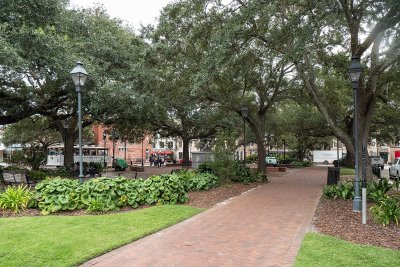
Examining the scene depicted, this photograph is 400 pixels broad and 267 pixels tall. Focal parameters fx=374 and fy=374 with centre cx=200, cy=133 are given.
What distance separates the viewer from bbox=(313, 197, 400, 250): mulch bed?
23.9ft

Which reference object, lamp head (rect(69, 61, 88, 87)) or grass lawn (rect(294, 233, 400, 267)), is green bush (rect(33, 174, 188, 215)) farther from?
grass lawn (rect(294, 233, 400, 267))

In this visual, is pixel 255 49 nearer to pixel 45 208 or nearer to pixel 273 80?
pixel 273 80

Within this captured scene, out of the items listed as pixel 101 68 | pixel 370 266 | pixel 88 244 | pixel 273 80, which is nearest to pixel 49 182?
pixel 88 244

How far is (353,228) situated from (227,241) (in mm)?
3074

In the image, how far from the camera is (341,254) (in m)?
6.21

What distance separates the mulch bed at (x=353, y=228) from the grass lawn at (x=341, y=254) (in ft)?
1.84

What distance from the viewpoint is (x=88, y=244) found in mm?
6723

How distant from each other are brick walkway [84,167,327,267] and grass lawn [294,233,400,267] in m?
0.23

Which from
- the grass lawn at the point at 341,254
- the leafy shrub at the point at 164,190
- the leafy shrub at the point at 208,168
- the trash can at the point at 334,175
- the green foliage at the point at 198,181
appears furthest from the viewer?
the leafy shrub at the point at 208,168

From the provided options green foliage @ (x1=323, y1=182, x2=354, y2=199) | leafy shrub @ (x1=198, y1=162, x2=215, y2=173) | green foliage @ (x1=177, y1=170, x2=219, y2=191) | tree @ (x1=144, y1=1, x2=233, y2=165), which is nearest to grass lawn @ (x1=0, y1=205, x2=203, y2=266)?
green foliage @ (x1=177, y1=170, x2=219, y2=191)

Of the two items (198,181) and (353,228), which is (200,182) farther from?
(353,228)

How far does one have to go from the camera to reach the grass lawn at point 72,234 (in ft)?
19.8

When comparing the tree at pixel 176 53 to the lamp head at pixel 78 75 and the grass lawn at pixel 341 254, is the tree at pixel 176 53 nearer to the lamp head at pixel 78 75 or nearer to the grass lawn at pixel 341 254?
the lamp head at pixel 78 75

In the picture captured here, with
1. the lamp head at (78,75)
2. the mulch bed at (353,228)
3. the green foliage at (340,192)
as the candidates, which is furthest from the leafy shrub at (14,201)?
the green foliage at (340,192)
